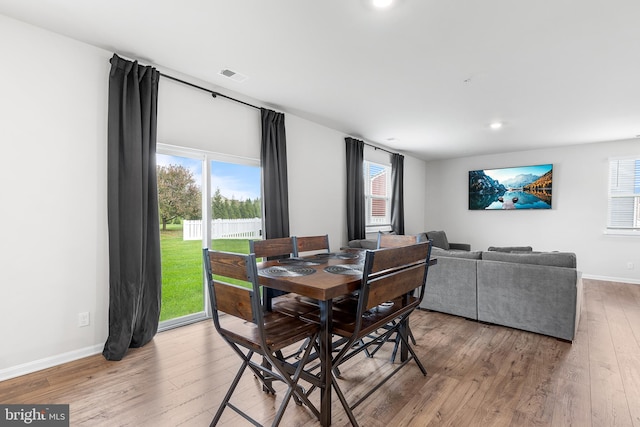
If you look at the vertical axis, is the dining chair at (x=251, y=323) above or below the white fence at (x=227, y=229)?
below

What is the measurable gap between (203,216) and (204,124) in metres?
0.96

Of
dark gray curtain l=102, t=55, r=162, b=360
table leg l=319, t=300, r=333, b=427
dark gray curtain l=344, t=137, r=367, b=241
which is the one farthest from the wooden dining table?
dark gray curtain l=344, t=137, r=367, b=241

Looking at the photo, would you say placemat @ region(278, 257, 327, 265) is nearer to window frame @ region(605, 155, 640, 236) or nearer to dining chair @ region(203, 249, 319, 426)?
dining chair @ region(203, 249, 319, 426)

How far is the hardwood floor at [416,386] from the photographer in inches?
70.2

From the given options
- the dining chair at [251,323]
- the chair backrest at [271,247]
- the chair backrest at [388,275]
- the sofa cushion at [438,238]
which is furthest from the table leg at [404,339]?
the sofa cushion at [438,238]

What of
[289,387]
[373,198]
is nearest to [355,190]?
[373,198]

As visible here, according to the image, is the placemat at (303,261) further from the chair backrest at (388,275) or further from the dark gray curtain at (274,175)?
the dark gray curtain at (274,175)

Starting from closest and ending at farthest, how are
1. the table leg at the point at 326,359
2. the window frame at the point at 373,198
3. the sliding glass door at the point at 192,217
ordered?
the table leg at the point at 326,359 → the sliding glass door at the point at 192,217 → the window frame at the point at 373,198

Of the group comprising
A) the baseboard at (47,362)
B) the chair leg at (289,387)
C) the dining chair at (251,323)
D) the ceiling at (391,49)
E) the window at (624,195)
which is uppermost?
the ceiling at (391,49)

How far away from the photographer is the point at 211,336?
2.95 metres

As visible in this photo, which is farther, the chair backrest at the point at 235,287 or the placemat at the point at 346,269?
the placemat at the point at 346,269

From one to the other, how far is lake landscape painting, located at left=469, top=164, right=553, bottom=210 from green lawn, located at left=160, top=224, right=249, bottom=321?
222 inches

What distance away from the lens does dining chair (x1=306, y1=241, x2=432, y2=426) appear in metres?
1.56

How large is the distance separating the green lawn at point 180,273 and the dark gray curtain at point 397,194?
11.8 feet
